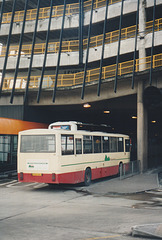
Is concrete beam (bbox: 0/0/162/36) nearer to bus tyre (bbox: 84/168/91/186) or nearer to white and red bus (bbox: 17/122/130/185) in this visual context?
white and red bus (bbox: 17/122/130/185)

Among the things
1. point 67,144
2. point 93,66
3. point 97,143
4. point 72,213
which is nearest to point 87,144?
point 97,143

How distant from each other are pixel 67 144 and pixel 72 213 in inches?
207

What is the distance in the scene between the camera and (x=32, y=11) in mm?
36750

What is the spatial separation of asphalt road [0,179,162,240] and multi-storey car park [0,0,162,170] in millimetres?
11431

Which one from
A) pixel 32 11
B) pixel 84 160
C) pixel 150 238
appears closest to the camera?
pixel 150 238

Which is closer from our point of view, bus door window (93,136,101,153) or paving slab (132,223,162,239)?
paving slab (132,223,162,239)

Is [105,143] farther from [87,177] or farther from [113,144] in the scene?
A: [87,177]

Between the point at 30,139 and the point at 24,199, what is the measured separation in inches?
126

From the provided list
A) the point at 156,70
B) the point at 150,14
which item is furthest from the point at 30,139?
the point at 150,14

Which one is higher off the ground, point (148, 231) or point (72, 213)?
point (148, 231)

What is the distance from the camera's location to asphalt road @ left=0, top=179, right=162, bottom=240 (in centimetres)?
716

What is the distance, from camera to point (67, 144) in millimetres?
14453

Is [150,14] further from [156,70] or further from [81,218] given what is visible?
[81,218]

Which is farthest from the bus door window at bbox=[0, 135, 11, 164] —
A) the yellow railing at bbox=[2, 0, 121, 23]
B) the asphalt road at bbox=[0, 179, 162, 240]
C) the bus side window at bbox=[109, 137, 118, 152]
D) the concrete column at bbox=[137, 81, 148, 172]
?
the yellow railing at bbox=[2, 0, 121, 23]
